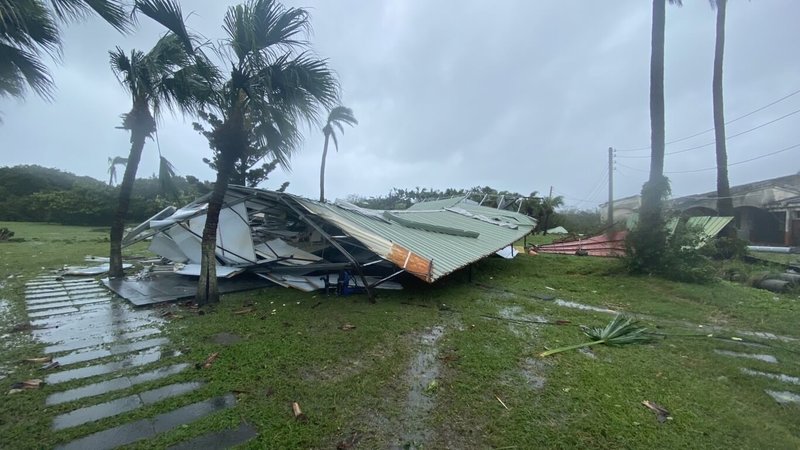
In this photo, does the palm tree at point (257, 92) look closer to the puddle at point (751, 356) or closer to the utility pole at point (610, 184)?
the puddle at point (751, 356)

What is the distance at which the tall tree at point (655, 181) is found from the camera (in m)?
8.88

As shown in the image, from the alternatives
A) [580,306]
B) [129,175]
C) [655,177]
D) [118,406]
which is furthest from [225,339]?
[655,177]

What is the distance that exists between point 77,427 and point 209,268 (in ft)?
11.6

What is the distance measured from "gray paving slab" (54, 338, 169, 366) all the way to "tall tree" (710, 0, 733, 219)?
17366 mm

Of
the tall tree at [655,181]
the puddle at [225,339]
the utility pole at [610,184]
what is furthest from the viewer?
the utility pole at [610,184]

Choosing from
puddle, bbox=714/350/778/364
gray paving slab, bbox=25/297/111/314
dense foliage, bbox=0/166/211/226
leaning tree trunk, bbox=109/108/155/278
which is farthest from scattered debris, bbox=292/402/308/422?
dense foliage, bbox=0/166/211/226

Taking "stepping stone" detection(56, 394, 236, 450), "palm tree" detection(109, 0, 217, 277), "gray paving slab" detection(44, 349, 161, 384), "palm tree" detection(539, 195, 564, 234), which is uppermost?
"palm tree" detection(109, 0, 217, 277)

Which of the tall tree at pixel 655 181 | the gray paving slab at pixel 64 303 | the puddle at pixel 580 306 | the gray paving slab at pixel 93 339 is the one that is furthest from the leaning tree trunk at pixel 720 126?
the gray paving slab at pixel 64 303

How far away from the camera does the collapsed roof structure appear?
6.72 metres

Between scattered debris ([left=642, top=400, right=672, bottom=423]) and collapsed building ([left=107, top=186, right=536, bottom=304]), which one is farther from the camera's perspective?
collapsed building ([left=107, top=186, right=536, bottom=304])

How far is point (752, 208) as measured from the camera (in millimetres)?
18797

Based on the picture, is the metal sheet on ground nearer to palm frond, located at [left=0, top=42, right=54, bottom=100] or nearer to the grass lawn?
the grass lawn

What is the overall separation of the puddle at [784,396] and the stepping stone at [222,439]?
15.8ft

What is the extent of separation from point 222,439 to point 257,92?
4.99 meters
